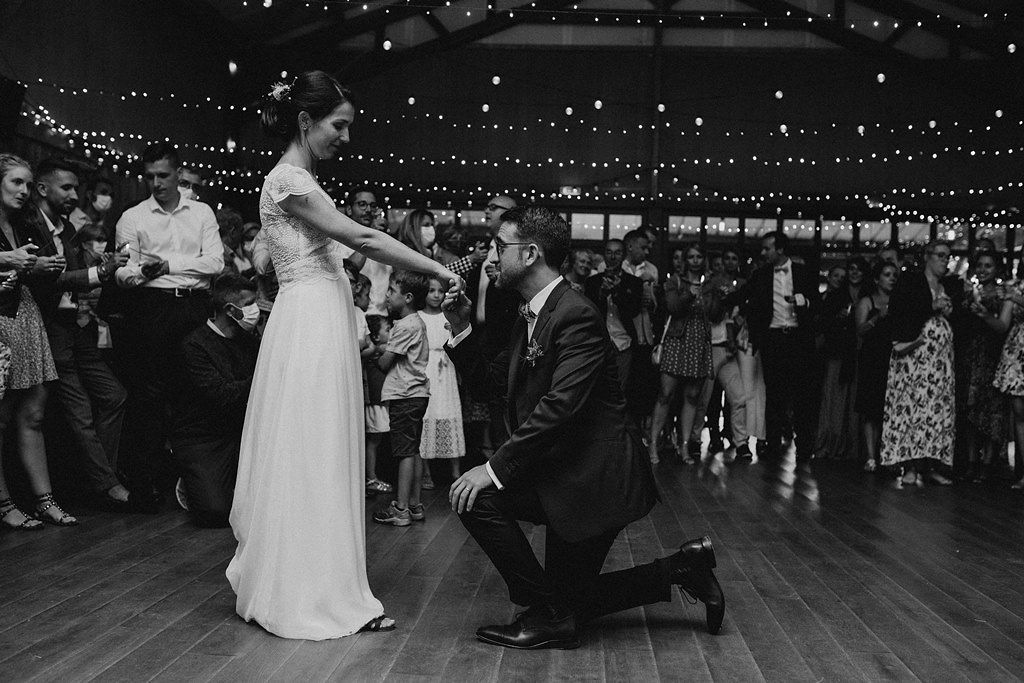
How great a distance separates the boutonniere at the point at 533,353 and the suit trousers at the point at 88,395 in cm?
287

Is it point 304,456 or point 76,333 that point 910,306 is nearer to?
point 304,456

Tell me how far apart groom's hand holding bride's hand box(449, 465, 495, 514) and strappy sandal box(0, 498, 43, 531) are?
256cm

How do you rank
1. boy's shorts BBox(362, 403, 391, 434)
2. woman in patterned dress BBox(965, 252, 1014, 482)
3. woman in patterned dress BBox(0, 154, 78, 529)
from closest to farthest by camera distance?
woman in patterned dress BBox(0, 154, 78, 529)
boy's shorts BBox(362, 403, 391, 434)
woman in patterned dress BBox(965, 252, 1014, 482)

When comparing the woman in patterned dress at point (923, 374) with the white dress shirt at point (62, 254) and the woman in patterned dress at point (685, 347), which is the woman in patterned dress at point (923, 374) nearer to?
the woman in patterned dress at point (685, 347)

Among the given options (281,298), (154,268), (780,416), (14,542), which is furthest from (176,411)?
(780,416)

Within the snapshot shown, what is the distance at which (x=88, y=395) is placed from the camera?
16.9 ft

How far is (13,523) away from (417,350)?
1.95 metres

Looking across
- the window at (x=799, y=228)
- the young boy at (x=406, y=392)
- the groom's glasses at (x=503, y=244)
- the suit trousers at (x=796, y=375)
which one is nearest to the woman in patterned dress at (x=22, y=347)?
the young boy at (x=406, y=392)

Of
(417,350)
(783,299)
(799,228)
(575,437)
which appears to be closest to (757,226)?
(799,228)

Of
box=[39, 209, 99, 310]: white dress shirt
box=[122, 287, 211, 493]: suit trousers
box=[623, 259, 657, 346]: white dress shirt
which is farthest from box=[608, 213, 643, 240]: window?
box=[39, 209, 99, 310]: white dress shirt

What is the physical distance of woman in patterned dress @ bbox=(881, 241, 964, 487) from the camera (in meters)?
6.71

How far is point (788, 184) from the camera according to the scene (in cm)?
1403

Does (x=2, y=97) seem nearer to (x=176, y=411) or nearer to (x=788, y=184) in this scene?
(x=176, y=411)

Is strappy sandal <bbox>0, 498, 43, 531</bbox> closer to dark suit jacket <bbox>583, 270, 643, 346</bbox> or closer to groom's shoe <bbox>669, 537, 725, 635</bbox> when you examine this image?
groom's shoe <bbox>669, 537, 725, 635</bbox>
